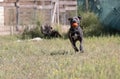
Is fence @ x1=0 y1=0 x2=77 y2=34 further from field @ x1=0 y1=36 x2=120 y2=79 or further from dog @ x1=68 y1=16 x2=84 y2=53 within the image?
dog @ x1=68 y1=16 x2=84 y2=53

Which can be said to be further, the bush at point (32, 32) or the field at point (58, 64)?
the bush at point (32, 32)

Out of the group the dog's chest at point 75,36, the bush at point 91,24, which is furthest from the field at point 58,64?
the bush at point 91,24

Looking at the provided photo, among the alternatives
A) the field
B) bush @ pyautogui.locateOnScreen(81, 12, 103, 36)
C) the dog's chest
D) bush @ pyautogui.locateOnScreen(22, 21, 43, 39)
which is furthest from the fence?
the dog's chest

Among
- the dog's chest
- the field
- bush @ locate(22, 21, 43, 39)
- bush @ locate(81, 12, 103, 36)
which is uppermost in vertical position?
the dog's chest

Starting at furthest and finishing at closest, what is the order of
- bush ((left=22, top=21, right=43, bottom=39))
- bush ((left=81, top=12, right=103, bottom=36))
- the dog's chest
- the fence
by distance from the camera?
the fence < bush ((left=22, top=21, right=43, bottom=39)) < bush ((left=81, top=12, right=103, bottom=36)) < the dog's chest

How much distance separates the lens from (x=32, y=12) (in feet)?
63.9

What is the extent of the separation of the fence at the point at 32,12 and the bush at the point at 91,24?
155 centimetres

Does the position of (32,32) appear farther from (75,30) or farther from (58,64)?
(58,64)

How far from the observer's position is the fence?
19234mm

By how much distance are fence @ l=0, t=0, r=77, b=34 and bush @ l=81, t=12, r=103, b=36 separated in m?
1.55

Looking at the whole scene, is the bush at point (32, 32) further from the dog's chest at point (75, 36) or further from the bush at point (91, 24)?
the dog's chest at point (75, 36)

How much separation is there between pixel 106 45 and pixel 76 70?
16.3ft

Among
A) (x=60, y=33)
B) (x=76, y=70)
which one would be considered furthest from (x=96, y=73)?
(x=60, y=33)

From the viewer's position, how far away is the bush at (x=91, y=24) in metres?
17.3
